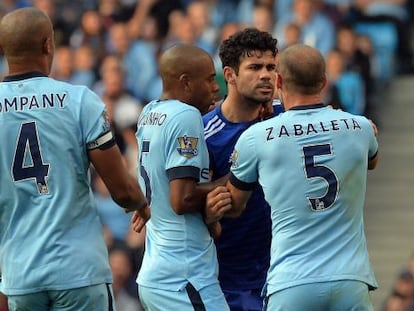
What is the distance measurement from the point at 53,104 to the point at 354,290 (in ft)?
5.60

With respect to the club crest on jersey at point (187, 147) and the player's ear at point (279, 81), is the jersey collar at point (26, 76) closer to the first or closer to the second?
the club crest on jersey at point (187, 147)

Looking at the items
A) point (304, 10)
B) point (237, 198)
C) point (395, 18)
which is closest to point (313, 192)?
point (237, 198)

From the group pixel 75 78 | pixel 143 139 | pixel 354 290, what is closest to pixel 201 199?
pixel 143 139

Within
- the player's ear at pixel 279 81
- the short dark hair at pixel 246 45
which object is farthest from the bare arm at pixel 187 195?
the short dark hair at pixel 246 45

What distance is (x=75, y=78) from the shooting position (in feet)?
54.6

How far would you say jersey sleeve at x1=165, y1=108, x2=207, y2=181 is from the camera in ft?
24.1

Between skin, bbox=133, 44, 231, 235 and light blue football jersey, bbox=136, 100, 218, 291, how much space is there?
6 centimetres

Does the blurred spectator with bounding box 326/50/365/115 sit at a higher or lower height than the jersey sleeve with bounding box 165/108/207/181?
lower

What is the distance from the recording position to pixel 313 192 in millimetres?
7027

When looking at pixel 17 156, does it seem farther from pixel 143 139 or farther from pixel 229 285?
pixel 229 285

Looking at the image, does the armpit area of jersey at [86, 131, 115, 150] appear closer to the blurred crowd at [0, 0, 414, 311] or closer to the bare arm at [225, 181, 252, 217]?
the bare arm at [225, 181, 252, 217]

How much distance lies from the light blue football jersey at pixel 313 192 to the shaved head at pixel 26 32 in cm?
113

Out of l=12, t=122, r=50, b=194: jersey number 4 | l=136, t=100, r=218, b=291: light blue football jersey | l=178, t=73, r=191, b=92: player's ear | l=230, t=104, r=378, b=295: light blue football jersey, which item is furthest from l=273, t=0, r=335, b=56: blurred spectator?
l=12, t=122, r=50, b=194: jersey number 4

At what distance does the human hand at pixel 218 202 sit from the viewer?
7359 mm
